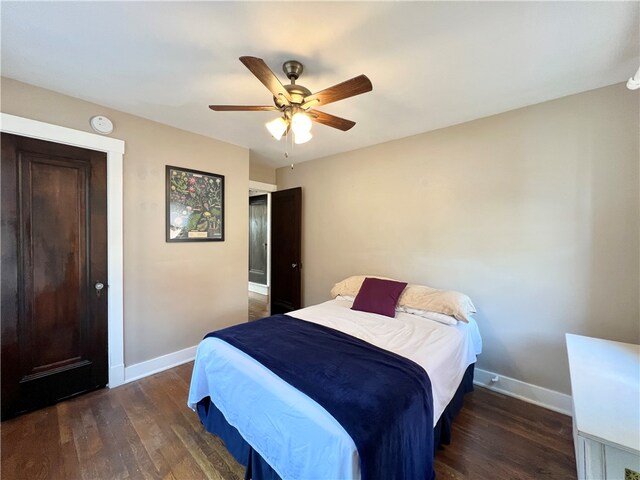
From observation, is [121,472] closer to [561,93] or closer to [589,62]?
[589,62]

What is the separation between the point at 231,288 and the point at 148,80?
2331 millimetres

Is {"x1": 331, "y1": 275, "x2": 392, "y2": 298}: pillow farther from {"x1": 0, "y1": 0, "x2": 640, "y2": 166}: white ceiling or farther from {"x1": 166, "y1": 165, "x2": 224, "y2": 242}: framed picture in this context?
{"x1": 0, "y1": 0, "x2": 640, "y2": 166}: white ceiling

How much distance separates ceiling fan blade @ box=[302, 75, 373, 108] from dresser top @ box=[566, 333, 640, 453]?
179 cm

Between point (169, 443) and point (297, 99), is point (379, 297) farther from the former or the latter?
point (169, 443)

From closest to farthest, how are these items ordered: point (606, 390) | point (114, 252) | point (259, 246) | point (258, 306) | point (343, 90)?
point (606, 390), point (343, 90), point (114, 252), point (258, 306), point (259, 246)

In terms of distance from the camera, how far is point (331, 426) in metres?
1.08

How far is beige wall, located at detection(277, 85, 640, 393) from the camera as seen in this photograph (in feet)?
6.39

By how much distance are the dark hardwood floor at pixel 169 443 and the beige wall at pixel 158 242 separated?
2.07ft

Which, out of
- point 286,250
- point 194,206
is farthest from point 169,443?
point 286,250

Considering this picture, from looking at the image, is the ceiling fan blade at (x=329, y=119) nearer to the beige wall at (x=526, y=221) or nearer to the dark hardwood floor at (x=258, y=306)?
the beige wall at (x=526, y=221)

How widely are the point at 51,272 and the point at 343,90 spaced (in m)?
2.71

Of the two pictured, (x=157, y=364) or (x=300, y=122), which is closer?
(x=300, y=122)

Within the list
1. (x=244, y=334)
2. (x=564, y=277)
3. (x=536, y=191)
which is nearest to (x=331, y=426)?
(x=244, y=334)

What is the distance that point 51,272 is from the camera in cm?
215
